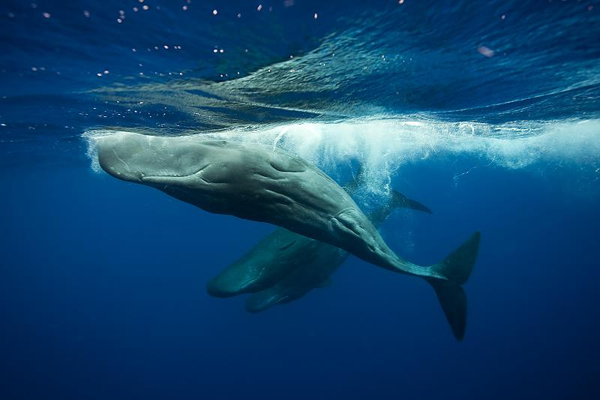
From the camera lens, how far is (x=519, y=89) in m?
12.8

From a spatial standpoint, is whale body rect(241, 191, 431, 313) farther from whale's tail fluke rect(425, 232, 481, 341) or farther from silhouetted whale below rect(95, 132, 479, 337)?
silhouetted whale below rect(95, 132, 479, 337)

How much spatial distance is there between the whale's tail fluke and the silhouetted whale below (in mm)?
729

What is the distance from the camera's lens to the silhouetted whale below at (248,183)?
164 inches

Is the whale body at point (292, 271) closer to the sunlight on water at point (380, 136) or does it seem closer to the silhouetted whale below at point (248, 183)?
the sunlight on water at point (380, 136)

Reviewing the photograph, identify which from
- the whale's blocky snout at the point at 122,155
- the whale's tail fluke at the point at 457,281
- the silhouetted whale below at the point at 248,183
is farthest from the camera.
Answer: the whale's tail fluke at the point at 457,281

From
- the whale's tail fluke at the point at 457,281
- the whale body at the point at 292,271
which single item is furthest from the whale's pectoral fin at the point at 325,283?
the whale's tail fluke at the point at 457,281

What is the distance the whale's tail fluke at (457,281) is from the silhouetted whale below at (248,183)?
2.39ft

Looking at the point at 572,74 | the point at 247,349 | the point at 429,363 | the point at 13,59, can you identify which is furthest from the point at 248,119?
the point at 247,349

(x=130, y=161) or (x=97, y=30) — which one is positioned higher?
(x=97, y=30)

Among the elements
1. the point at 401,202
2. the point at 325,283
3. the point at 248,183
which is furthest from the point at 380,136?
the point at 248,183

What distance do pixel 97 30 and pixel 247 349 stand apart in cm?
4471

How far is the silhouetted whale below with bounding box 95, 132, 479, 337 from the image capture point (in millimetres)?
4168

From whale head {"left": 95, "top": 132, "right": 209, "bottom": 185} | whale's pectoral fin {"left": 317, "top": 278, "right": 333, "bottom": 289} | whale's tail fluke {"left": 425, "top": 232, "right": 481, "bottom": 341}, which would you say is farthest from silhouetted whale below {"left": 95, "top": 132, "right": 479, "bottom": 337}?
whale's pectoral fin {"left": 317, "top": 278, "right": 333, "bottom": 289}

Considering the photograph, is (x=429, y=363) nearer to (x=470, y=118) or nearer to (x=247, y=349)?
(x=247, y=349)
